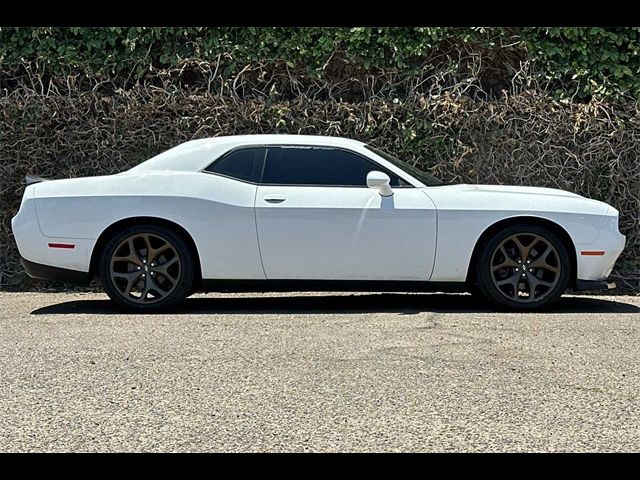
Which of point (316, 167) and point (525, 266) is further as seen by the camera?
point (316, 167)

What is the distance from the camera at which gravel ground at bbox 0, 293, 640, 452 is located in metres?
3.67

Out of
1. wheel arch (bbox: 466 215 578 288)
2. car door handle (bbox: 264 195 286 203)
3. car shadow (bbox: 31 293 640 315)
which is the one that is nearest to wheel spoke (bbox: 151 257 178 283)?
car shadow (bbox: 31 293 640 315)

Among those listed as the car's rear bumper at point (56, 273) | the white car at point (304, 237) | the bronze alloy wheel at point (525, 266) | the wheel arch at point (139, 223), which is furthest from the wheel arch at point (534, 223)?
the car's rear bumper at point (56, 273)

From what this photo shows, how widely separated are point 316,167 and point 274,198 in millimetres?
457

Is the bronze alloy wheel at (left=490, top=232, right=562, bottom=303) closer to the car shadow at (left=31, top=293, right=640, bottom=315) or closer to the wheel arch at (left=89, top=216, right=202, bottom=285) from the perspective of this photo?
the car shadow at (left=31, top=293, right=640, bottom=315)

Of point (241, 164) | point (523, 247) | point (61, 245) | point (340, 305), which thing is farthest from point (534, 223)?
point (61, 245)

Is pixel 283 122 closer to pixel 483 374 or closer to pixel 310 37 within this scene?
pixel 310 37

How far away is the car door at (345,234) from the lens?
6914 mm

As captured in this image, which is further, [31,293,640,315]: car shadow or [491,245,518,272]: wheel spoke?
[31,293,640,315]: car shadow

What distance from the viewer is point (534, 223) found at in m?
7.00

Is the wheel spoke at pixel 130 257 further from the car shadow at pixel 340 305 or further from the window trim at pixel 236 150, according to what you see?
the window trim at pixel 236 150

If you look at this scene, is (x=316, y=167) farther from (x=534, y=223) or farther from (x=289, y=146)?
(x=534, y=223)

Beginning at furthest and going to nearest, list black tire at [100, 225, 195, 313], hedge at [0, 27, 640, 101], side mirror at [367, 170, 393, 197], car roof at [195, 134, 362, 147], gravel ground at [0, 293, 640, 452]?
hedge at [0, 27, 640, 101]
car roof at [195, 134, 362, 147]
black tire at [100, 225, 195, 313]
side mirror at [367, 170, 393, 197]
gravel ground at [0, 293, 640, 452]
